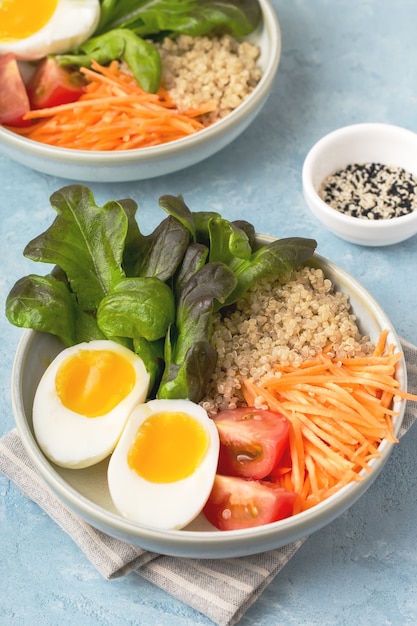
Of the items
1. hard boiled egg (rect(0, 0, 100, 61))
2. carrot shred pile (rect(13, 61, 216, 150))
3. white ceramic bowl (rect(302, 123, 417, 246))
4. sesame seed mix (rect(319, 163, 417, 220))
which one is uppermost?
hard boiled egg (rect(0, 0, 100, 61))

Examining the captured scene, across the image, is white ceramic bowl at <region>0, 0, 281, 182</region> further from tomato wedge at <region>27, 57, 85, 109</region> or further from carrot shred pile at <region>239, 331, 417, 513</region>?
carrot shred pile at <region>239, 331, 417, 513</region>

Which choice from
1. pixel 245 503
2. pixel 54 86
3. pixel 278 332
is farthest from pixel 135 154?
pixel 245 503

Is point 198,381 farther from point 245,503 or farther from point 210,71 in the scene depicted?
point 210,71

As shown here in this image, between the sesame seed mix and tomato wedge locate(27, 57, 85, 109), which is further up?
tomato wedge locate(27, 57, 85, 109)

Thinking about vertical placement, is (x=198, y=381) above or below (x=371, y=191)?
above

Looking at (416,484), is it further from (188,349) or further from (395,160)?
(395,160)

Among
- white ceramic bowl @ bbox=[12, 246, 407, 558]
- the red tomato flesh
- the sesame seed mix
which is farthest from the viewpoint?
the red tomato flesh

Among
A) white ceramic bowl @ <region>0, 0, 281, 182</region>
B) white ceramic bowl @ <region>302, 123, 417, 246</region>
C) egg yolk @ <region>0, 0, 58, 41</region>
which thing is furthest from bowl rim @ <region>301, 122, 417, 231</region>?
egg yolk @ <region>0, 0, 58, 41</region>
